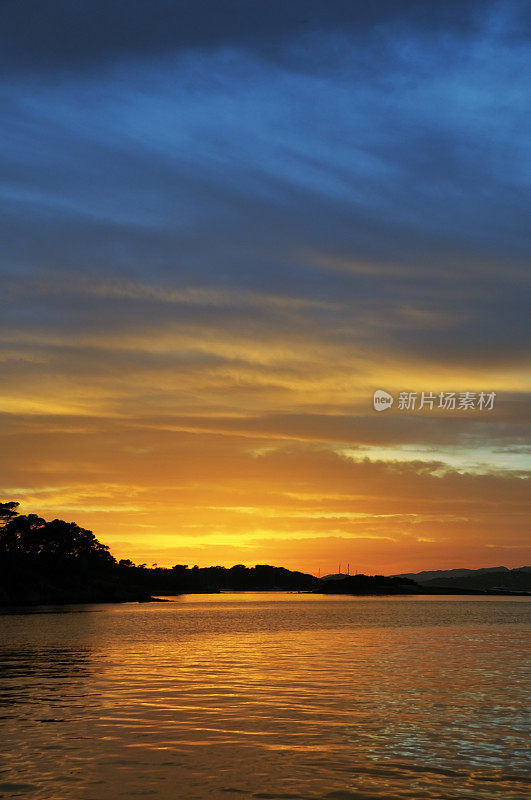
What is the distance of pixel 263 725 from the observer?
29906 millimetres

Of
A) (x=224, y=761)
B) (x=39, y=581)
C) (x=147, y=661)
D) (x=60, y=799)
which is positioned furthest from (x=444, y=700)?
(x=39, y=581)

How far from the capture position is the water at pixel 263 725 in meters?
21.4

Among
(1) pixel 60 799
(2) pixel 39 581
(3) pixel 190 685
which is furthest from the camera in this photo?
(2) pixel 39 581

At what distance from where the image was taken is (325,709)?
33875 millimetres

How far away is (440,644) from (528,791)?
55039 mm

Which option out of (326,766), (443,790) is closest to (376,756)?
(326,766)

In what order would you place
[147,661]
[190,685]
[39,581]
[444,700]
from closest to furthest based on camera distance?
1. [444,700]
2. [190,685]
3. [147,661]
4. [39,581]

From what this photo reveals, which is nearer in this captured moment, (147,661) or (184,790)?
(184,790)

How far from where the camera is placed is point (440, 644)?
2879 inches

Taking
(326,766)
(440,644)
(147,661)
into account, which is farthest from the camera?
(440,644)

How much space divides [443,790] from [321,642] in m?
56.3

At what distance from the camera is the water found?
70.2ft

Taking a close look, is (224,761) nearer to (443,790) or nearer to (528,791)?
(443,790)

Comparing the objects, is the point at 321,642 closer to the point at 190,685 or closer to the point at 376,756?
the point at 190,685
